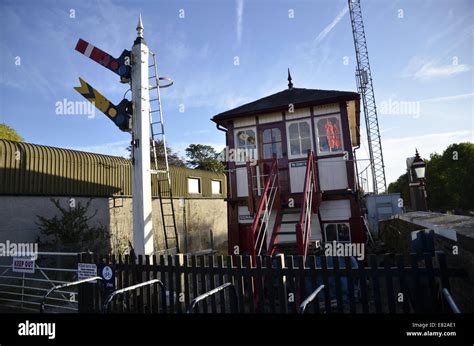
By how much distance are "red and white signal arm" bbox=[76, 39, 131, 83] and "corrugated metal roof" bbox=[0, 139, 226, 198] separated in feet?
23.1

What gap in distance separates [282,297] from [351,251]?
6139 millimetres

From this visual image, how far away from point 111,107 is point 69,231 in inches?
305

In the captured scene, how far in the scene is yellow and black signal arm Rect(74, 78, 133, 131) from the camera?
684 centimetres

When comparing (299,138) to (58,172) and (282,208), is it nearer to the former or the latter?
(282,208)

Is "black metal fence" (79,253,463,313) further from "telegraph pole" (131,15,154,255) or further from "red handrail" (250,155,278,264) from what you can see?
"red handrail" (250,155,278,264)

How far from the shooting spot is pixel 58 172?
12.9 metres

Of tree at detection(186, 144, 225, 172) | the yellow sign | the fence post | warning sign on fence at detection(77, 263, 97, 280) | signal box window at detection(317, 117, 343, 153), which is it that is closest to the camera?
the fence post

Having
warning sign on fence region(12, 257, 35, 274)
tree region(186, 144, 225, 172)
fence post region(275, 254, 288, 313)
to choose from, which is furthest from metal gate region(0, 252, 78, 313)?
tree region(186, 144, 225, 172)

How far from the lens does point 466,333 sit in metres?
2.52

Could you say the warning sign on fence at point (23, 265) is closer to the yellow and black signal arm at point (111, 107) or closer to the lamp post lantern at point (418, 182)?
the yellow and black signal arm at point (111, 107)

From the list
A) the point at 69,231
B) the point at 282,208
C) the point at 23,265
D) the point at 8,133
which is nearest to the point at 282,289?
the point at 282,208

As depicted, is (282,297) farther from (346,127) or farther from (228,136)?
(228,136)

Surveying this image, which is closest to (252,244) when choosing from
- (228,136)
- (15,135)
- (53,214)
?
(228,136)

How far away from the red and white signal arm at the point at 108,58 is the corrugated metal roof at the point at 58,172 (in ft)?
23.1
